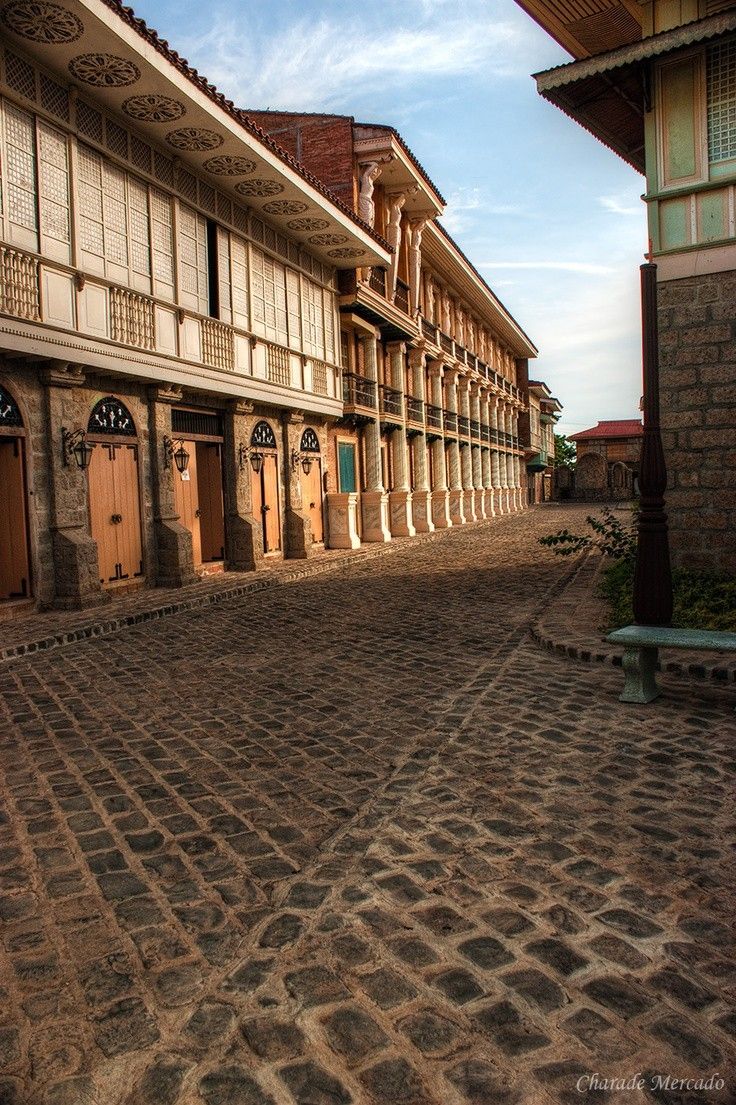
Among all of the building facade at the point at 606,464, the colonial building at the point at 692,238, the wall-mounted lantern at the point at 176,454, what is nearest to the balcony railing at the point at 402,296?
the wall-mounted lantern at the point at 176,454

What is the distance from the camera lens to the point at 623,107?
11.4 metres

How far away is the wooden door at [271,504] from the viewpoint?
1812 centimetres

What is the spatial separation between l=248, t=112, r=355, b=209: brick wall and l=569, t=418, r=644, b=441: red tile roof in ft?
162

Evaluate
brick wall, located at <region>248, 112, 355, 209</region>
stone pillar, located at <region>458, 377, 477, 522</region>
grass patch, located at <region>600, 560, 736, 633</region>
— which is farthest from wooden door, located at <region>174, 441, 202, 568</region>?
stone pillar, located at <region>458, 377, 477, 522</region>

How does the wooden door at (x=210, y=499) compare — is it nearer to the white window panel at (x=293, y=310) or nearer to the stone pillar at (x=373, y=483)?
the white window panel at (x=293, y=310)

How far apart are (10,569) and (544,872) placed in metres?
9.78

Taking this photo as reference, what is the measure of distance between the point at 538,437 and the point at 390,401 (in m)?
40.1

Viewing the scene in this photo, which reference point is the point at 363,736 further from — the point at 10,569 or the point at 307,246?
the point at 307,246

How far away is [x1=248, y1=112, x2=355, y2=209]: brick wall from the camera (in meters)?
22.5

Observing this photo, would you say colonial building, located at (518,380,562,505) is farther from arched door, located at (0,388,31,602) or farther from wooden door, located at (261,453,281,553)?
arched door, located at (0,388,31,602)

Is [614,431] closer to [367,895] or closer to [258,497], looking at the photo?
[258,497]

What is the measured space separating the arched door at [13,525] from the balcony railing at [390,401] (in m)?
15.3

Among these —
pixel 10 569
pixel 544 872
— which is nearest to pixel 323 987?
pixel 544 872

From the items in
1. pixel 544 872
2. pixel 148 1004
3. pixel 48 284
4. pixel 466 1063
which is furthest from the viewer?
pixel 48 284
